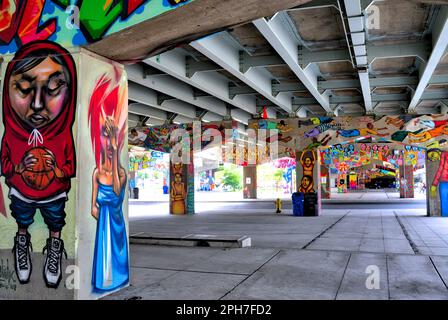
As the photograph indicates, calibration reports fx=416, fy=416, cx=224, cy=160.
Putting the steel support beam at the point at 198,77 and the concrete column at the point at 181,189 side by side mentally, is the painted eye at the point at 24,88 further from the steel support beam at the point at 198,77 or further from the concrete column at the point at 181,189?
the concrete column at the point at 181,189

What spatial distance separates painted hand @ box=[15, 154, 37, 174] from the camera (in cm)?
580

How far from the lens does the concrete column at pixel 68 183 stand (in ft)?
18.2

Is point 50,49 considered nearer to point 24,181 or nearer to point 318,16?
point 24,181

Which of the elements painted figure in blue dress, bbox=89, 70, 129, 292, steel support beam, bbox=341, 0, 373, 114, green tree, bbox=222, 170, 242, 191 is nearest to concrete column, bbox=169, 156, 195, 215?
steel support beam, bbox=341, 0, 373, 114

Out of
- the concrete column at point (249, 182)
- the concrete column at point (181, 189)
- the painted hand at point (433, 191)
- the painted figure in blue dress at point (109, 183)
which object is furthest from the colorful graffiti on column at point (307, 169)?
the concrete column at point (249, 182)

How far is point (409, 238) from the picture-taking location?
39.2 feet

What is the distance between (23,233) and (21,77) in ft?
7.32

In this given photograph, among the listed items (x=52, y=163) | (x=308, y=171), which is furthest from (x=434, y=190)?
(x=52, y=163)

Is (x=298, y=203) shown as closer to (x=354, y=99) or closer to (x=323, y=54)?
(x=354, y=99)

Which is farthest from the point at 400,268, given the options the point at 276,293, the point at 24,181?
the point at 24,181

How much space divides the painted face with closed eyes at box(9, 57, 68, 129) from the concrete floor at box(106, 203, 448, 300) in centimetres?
Answer: 272

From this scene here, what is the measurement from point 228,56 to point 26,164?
286 inches

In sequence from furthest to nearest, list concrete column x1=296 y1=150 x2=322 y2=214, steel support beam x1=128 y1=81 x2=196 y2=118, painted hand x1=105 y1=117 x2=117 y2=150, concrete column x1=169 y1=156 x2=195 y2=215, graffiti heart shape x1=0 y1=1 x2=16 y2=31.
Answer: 1. concrete column x1=169 y1=156 x2=195 y2=215
2. concrete column x1=296 y1=150 x2=322 y2=214
3. steel support beam x1=128 y1=81 x2=196 y2=118
4. graffiti heart shape x1=0 y1=1 x2=16 y2=31
5. painted hand x1=105 y1=117 x2=117 y2=150

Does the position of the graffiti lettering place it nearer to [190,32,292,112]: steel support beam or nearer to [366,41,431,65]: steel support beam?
[190,32,292,112]: steel support beam
